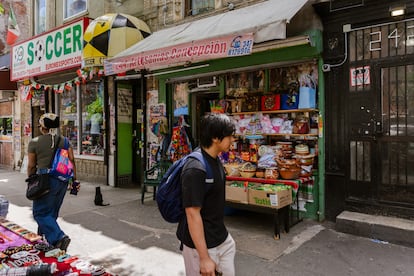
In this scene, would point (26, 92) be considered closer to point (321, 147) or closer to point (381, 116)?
point (321, 147)

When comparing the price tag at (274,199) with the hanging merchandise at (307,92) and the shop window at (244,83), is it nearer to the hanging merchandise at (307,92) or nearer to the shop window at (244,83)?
the hanging merchandise at (307,92)

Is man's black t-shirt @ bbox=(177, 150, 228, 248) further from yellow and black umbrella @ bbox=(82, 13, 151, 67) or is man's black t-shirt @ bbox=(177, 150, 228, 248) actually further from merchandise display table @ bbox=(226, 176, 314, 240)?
yellow and black umbrella @ bbox=(82, 13, 151, 67)

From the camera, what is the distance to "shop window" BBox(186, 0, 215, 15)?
7.48 m

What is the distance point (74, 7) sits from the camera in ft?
36.2

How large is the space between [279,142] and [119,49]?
14.7 ft

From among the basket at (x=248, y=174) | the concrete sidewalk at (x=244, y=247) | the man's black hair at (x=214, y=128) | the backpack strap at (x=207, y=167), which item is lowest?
the concrete sidewalk at (x=244, y=247)

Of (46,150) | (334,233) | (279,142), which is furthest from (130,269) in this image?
(279,142)

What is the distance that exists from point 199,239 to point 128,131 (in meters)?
7.88

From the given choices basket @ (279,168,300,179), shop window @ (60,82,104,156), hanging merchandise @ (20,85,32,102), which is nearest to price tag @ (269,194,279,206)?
basket @ (279,168,300,179)

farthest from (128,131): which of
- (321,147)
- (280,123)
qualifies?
(321,147)

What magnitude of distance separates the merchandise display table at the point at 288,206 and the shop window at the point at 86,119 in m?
5.73

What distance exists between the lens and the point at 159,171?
24.8 feet

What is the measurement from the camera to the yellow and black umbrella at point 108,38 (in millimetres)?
7812

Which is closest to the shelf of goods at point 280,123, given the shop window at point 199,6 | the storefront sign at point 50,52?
the shop window at point 199,6
